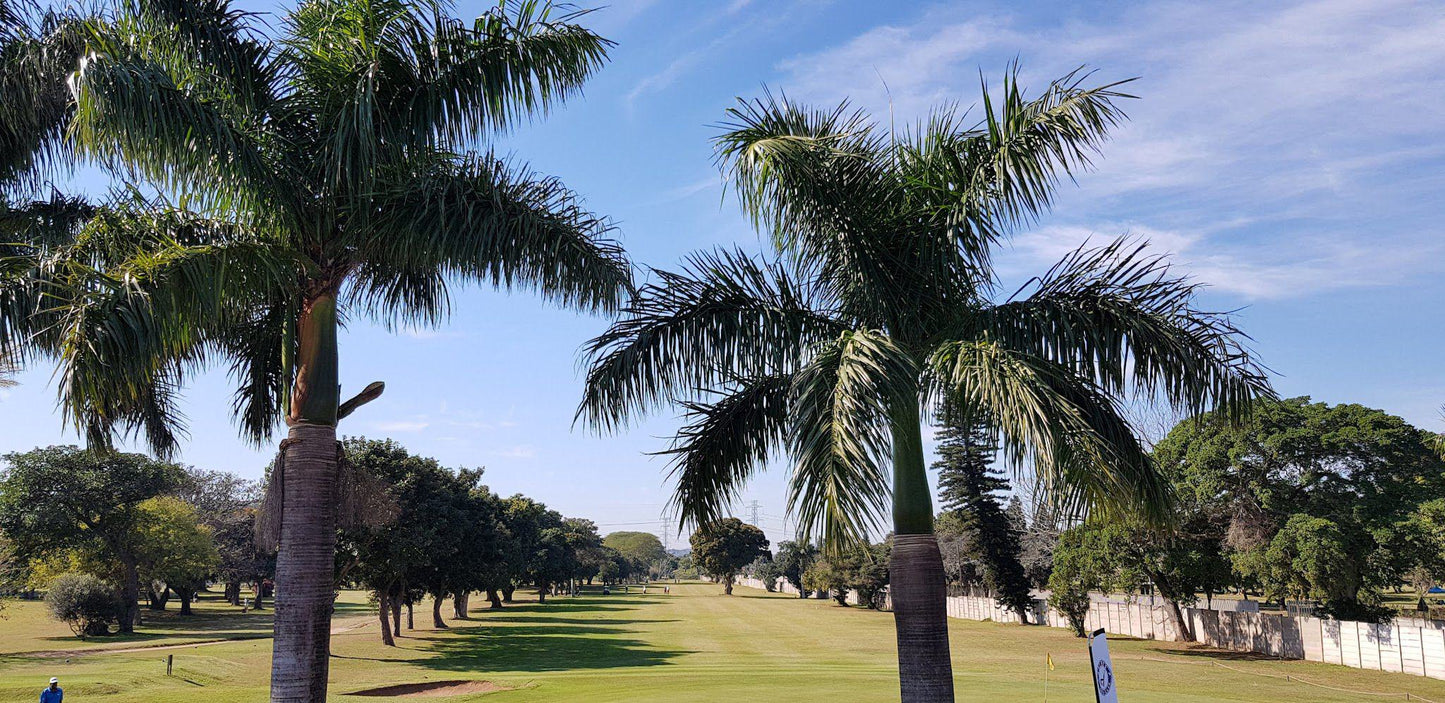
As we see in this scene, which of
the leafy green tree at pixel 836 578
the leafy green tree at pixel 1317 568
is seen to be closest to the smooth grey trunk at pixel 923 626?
the leafy green tree at pixel 1317 568

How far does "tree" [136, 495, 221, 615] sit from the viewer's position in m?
53.2

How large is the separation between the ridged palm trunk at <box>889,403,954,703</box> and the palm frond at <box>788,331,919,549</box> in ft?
3.01

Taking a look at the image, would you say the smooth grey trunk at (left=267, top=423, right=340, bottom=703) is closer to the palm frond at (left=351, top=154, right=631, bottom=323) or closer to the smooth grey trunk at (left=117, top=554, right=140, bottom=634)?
the palm frond at (left=351, top=154, right=631, bottom=323)

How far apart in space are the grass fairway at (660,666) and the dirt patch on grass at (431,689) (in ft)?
2.15

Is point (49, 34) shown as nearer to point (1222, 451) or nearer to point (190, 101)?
point (190, 101)

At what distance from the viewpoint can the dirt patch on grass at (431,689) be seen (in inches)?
1107

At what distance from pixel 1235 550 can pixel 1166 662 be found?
5.41 meters

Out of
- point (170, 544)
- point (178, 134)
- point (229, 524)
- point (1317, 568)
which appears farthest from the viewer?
point (229, 524)

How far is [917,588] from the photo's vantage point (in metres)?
8.53

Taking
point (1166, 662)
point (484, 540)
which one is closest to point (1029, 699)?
point (1166, 662)

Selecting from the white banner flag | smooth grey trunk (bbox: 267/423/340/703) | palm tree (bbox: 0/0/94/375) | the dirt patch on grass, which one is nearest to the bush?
the dirt patch on grass

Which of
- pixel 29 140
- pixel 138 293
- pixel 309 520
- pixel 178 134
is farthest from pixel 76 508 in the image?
pixel 138 293

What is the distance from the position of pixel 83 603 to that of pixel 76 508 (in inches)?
286

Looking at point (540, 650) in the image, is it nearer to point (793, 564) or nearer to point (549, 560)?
point (549, 560)
